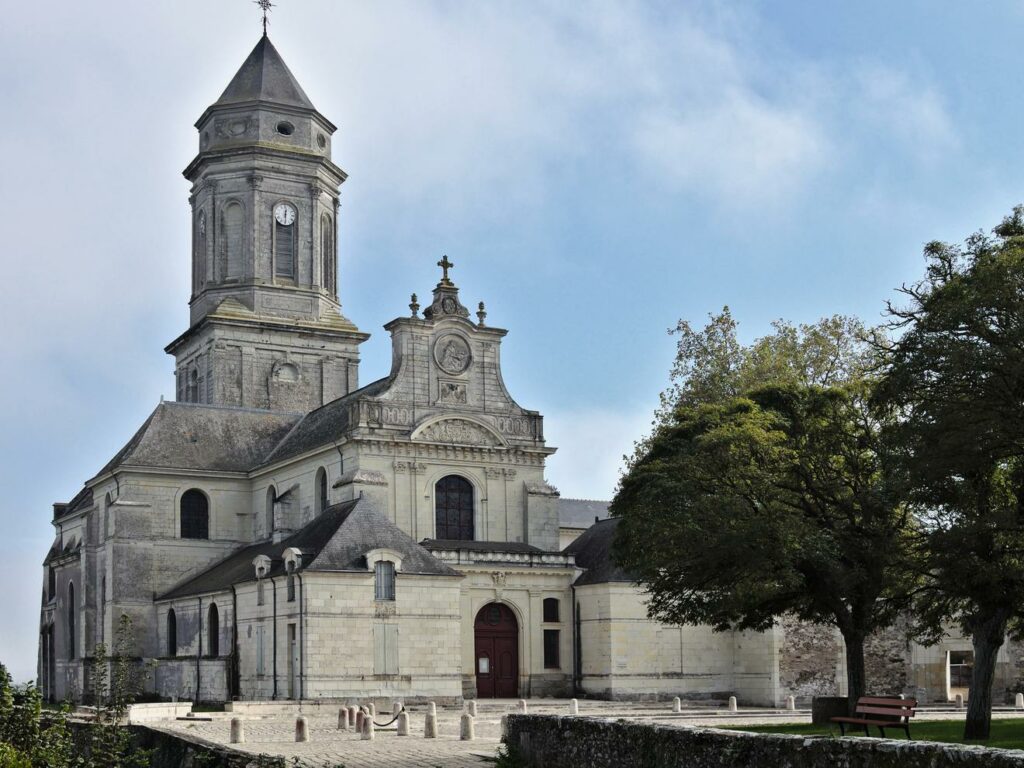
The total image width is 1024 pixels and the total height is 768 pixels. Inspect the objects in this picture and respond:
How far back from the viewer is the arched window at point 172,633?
52219mm

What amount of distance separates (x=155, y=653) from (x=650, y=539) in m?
27.1

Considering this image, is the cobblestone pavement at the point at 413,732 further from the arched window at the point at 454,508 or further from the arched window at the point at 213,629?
the arched window at the point at 213,629

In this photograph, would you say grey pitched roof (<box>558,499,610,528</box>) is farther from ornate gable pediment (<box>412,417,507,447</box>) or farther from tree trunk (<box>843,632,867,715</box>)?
tree trunk (<box>843,632,867,715</box>)

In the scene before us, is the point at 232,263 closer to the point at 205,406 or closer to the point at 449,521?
the point at 205,406

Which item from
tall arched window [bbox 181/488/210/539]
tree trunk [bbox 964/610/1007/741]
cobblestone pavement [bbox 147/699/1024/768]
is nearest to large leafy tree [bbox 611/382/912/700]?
tree trunk [bbox 964/610/1007/741]

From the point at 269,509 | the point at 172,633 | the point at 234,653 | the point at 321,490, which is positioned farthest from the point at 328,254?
the point at 234,653

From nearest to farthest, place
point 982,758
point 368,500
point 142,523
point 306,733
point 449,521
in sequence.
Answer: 1. point 982,758
2. point 306,733
3. point 368,500
4. point 449,521
5. point 142,523

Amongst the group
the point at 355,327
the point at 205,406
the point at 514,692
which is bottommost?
the point at 514,692

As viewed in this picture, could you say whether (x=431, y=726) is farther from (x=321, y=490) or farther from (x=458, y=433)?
(x=321, y=490)

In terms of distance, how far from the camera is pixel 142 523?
5481 cm

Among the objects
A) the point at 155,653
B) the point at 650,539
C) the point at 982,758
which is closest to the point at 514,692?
the point at 155,653

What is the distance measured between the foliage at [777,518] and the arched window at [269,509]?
930 inches

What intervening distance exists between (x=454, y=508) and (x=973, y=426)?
28880 millimetres

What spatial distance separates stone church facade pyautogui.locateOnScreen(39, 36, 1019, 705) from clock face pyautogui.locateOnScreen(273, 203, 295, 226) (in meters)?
0.09
